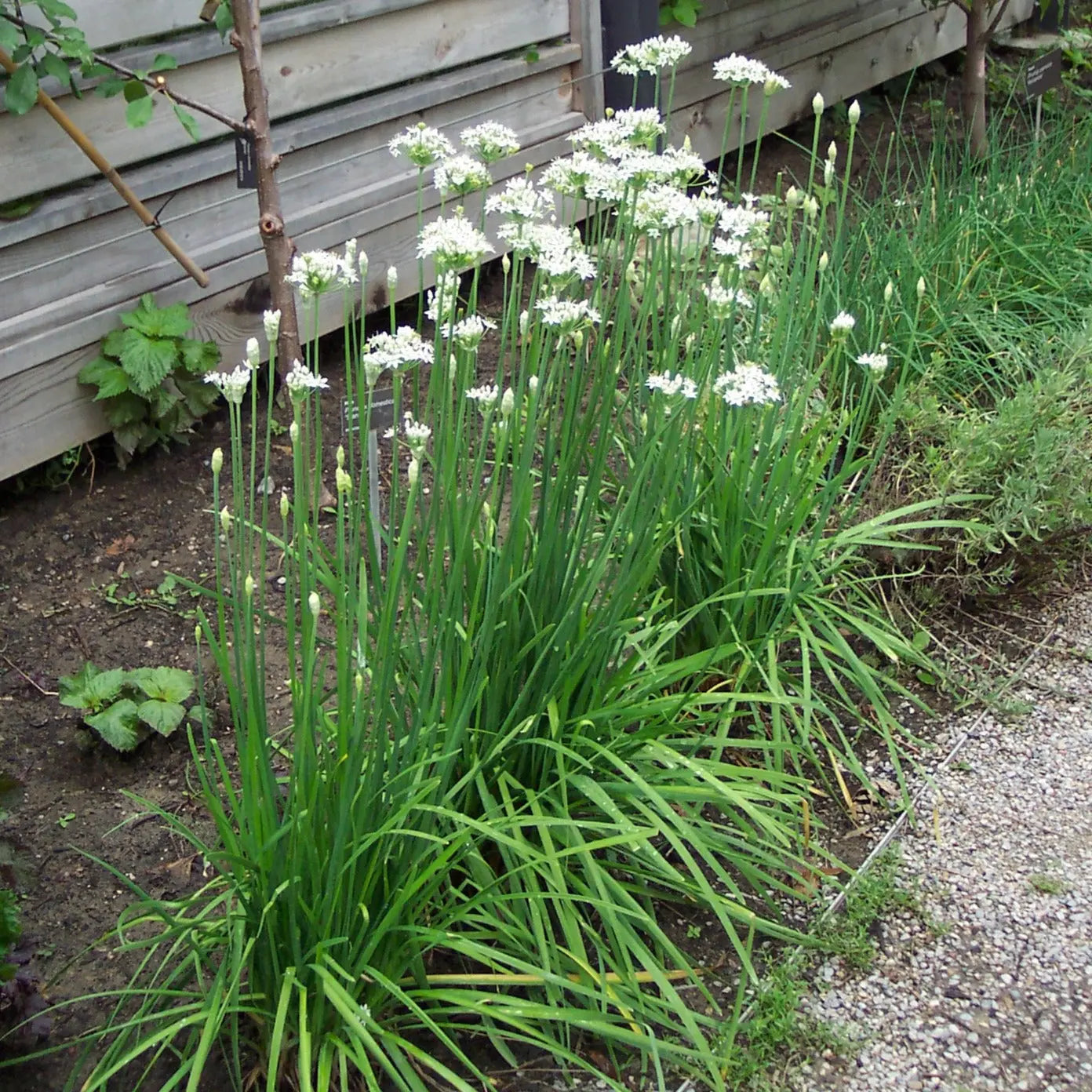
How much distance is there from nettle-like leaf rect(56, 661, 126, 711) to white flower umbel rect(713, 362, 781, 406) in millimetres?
1416

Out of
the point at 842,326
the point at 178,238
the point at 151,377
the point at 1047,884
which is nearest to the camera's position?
the point at 842,326

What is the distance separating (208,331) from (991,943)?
2.74 metres

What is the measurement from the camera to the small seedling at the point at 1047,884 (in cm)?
236

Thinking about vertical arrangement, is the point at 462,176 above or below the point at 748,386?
above

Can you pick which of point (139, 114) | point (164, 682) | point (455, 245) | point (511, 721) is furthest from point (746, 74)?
point (164, 682)

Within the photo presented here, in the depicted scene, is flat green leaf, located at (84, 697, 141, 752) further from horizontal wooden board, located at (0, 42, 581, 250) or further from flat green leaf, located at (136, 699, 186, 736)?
horizontal wooden board, located at (0, 42, 581, 250)

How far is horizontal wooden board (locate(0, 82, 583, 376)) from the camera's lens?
323 cm

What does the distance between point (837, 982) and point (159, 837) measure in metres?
1.29

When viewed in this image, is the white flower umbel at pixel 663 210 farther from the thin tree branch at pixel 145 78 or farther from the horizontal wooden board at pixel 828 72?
the horizontal wooden board at pixel 828 72

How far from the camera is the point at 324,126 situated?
12.9 ft

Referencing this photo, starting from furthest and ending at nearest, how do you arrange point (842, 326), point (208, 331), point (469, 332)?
1. point (208, 331)
2. point (842, 326)
3. point (469, 332)

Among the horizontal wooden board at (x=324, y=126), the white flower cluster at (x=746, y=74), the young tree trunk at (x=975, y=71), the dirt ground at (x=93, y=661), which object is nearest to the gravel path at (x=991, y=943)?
the dirt ground at (x=93, y=661)

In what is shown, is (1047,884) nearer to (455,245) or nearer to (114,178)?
(455,245)

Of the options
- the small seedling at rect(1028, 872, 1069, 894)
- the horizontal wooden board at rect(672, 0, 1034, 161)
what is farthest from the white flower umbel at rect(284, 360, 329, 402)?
the horizontal wooden board at rect(672, 0, 1034, 161)
